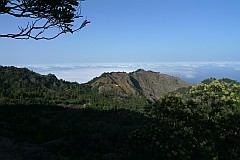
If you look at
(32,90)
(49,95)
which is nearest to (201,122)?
(49,95)

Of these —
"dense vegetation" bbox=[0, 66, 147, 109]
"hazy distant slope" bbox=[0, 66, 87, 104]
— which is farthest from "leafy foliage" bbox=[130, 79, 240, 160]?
"hazy distant slope" bbox=[0, 66, 87, 104]

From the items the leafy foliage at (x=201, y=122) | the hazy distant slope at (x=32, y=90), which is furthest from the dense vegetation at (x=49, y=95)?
the leafy foliage at (x=201, y=122)

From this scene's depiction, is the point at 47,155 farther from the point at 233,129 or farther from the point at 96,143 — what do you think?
the point at 233,129

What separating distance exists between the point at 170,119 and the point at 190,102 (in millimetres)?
943

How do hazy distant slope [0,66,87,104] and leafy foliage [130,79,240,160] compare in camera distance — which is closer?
leafy foliage [130,79,240,160]

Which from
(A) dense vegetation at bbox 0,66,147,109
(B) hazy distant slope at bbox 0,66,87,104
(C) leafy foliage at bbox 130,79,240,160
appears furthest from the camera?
(B) hazy distant slope at bbox 0,66,87,104

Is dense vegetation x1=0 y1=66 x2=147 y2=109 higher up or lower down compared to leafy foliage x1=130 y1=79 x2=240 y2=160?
lower down

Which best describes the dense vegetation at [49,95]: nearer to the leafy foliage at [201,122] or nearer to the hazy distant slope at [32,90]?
the hazy distant slope at [32,90]

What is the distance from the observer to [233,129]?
7930 mm

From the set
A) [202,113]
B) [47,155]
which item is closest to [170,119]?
[202,113]

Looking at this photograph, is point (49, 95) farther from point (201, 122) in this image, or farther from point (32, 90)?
point (201, 122)

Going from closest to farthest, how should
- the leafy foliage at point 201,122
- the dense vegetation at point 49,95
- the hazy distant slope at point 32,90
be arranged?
the leafy foliage at point 201,122 < the dense vegetation at point 49,95 < the hazy distant slope at point 32,90

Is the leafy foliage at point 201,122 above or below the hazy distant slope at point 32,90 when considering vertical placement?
above

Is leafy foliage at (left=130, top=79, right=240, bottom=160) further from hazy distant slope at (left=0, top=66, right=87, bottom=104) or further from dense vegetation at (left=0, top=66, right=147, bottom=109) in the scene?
hazy distant slope at (left=0, top=66, right=87, bottom=104)
